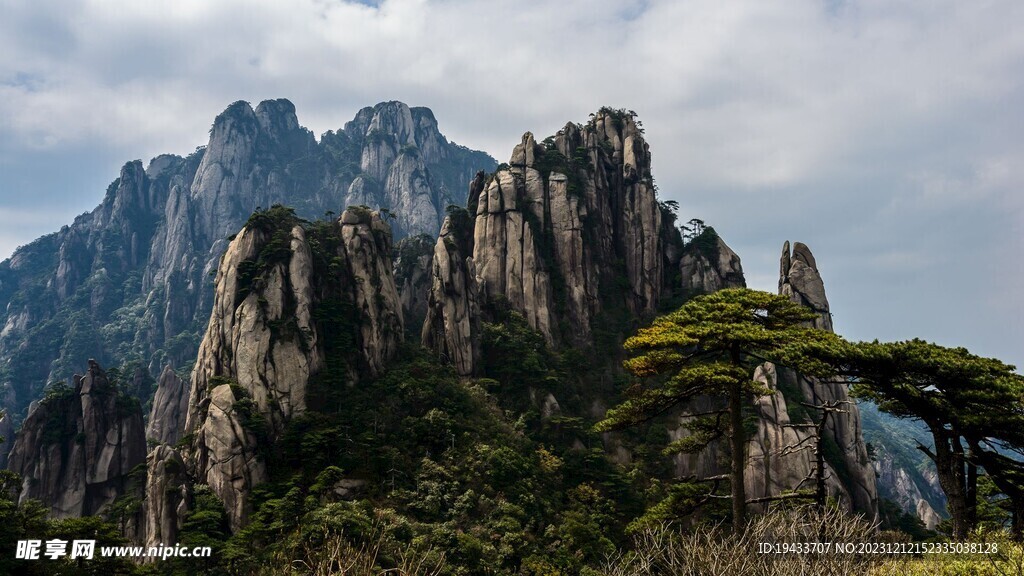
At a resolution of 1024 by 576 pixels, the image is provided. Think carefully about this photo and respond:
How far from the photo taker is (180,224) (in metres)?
130

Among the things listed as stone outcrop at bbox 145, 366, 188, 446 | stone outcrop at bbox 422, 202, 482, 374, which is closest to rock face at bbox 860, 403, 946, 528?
stone outcrop at bbox 422, 202, 482, 374

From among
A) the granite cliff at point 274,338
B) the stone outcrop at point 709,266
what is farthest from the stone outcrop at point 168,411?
the stone outcrop at point 709,266

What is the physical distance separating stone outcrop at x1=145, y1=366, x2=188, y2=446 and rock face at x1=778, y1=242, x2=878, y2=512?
71898 mm

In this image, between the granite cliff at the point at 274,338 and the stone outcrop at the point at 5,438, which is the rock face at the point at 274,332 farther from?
the stone outcrop at the point at 5,438

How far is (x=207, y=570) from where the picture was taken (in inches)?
1047

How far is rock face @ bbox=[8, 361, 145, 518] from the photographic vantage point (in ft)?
150

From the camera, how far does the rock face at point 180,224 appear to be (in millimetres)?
109250

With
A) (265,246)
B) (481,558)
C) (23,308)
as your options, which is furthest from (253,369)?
(23,308)

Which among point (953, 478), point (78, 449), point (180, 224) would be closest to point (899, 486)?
→ point (953, 478)

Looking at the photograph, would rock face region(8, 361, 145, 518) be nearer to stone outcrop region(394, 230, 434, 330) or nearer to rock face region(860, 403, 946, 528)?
stone outcrop region(394, 230, 434, 330)

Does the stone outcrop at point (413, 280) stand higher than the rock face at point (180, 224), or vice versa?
the rock face at point (180, 224)

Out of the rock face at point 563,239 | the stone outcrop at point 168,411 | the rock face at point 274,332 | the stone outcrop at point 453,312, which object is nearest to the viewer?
the rock face at point 274,332

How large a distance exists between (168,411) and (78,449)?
68.5 ft

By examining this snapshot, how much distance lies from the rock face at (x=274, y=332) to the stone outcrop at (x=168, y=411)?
34951 millimetres
